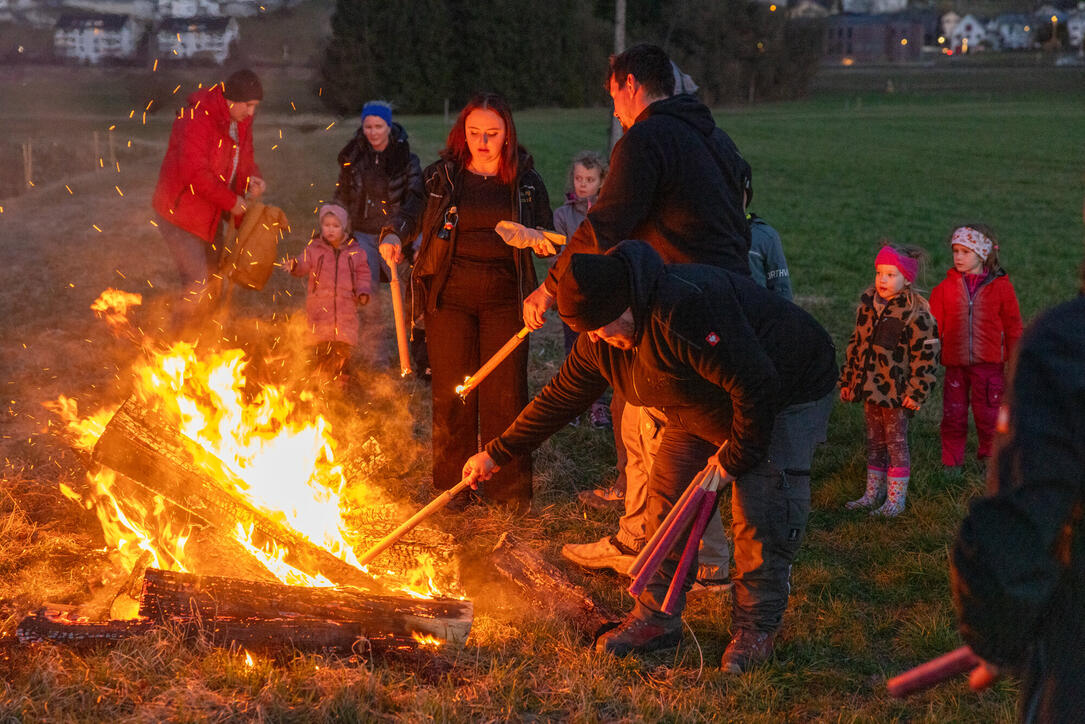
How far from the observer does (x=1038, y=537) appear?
2000 mm

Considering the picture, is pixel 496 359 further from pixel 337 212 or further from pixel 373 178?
pixel 373 178

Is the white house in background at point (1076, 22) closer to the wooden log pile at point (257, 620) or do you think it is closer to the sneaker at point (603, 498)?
the sneaker at point (603, 498)

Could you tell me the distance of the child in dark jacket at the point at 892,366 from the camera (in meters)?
5.91

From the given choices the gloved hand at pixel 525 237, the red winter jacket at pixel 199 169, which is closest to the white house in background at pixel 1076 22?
the red winter jacket at pixel 199 169

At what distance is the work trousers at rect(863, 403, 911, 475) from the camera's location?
597cm

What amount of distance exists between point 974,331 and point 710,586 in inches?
97.6

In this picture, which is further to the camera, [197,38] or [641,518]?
[197,38]

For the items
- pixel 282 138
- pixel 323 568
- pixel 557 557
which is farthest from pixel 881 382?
pixel 282 138

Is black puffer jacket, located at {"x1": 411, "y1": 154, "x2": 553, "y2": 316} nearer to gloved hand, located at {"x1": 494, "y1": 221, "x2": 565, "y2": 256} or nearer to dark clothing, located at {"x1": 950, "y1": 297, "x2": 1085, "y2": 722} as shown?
gloved hand, located at {"x1": 494, "y1": 221, "x2": 565, "y2": 256}

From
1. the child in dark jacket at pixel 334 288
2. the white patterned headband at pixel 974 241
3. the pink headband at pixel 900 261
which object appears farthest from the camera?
the child in dark jacket at pixel 334 288

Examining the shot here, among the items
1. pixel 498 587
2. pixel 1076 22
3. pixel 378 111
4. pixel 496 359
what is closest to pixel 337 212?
pixel 378 111

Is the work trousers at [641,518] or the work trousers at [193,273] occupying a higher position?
the work trousers at [193,273]

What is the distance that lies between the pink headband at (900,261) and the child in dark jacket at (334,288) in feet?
12.4

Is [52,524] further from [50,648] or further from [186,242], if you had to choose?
[186,242]
